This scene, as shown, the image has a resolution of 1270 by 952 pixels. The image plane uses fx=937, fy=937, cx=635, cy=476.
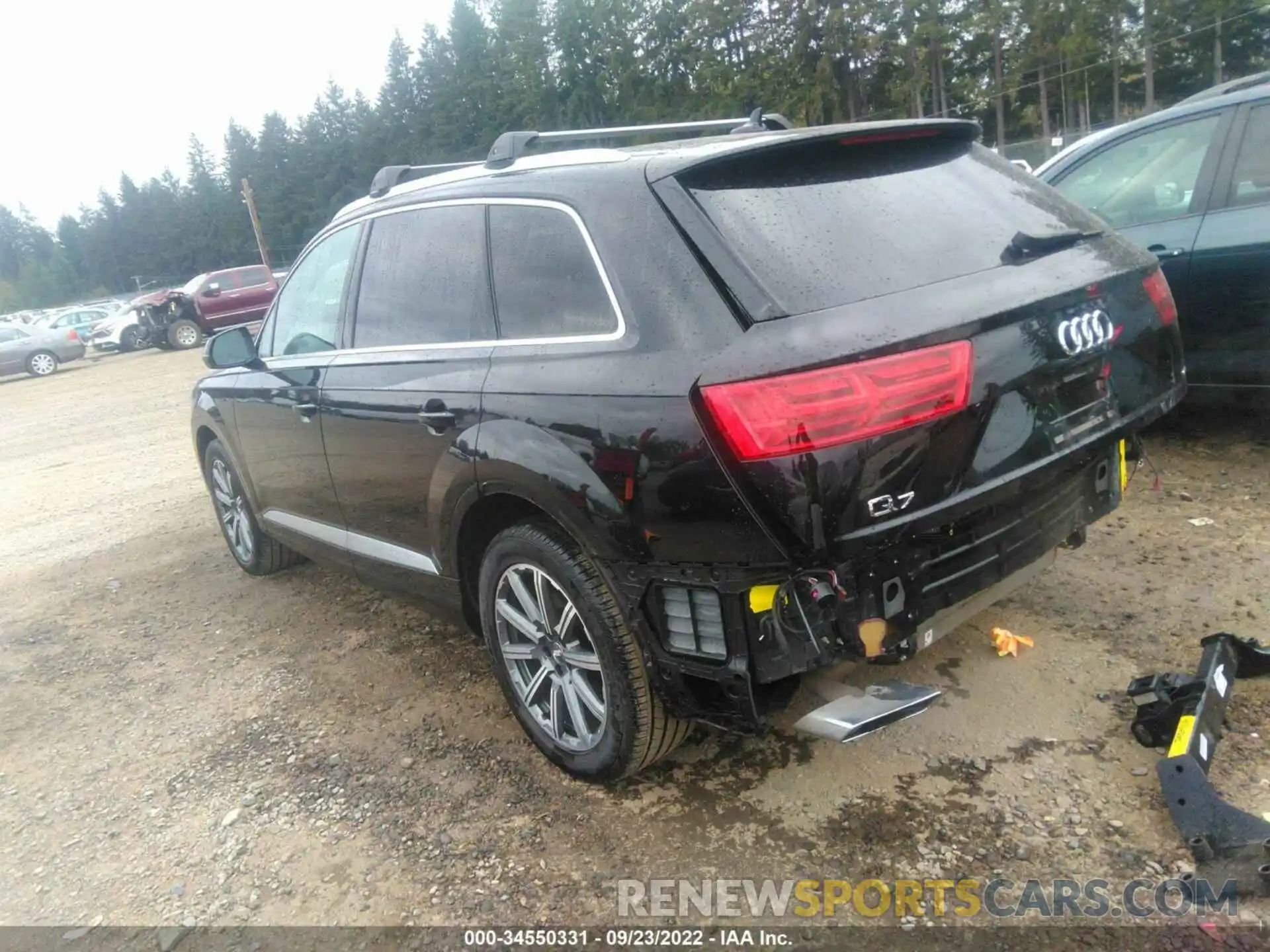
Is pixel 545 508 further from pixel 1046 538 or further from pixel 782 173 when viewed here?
pixel 1046 538

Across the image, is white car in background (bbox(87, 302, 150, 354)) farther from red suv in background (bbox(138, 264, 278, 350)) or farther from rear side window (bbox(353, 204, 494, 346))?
rear side window (bbox(353, 204, 494, 346))

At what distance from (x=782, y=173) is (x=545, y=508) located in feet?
3.74

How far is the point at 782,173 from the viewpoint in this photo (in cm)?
259

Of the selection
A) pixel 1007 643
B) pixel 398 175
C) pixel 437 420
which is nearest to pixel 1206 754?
pixel 1007 643

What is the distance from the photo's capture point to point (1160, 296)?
2.96 meters

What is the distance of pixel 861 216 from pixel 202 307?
2557 cm

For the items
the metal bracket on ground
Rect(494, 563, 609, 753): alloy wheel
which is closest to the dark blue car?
the metal bracket on ground

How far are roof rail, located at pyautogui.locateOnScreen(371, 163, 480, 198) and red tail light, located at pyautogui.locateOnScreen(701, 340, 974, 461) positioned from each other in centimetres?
210

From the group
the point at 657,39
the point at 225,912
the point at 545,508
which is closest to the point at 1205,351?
the point at 545,508

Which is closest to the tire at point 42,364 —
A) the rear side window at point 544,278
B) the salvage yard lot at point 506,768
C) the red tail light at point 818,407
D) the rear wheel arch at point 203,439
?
the rear wheel arch at point 203,439

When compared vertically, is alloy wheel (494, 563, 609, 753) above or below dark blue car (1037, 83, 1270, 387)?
below

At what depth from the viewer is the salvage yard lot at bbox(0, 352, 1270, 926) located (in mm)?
2541

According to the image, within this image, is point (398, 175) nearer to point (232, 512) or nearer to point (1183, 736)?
point (232, 512)

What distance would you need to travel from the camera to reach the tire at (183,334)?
81.8 ft
